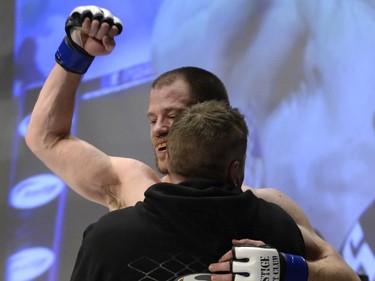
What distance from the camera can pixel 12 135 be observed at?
297 centimetres

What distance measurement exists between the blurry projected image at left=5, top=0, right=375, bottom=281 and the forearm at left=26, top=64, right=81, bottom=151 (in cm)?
133

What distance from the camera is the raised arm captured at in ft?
4.85

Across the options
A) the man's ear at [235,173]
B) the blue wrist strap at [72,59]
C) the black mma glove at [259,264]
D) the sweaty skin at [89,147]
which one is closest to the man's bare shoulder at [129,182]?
the sweaty skin at [89,147]

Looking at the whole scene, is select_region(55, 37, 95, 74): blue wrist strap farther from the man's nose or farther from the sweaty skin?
the man's nose

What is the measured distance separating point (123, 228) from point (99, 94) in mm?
1981

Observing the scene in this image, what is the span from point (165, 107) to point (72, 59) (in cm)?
22

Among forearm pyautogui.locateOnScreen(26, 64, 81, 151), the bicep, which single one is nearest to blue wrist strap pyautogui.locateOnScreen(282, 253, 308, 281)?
the bicep

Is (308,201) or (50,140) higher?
(50,140)

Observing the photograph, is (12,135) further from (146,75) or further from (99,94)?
(146,75)

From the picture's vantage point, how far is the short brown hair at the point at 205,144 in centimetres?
106

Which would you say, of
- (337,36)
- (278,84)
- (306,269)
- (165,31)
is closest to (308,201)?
(278,84)

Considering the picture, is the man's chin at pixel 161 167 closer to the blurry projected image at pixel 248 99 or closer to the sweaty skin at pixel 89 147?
the sweaty skin at pixel 89 147

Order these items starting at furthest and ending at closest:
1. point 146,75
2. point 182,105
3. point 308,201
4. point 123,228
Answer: point 146,75 → point 308,201 → point 182,105 → point 123,228

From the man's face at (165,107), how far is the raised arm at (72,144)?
105 mm
